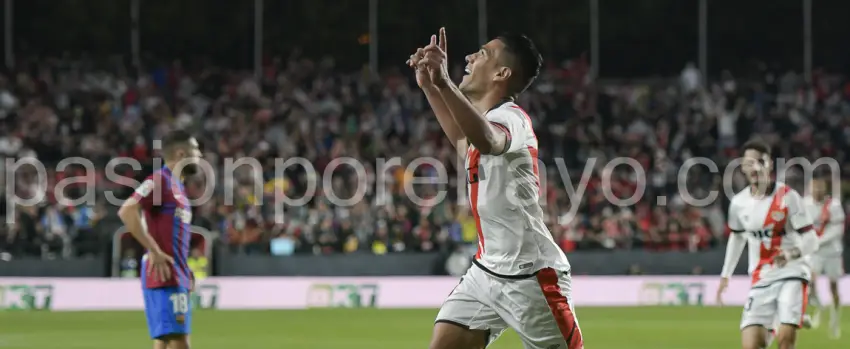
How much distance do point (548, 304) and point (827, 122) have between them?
2260cm

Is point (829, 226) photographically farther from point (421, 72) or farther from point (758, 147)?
point (421, 72)

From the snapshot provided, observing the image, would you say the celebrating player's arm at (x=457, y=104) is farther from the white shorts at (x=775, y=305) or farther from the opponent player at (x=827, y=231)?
the opponent player at (x=827, y=231)

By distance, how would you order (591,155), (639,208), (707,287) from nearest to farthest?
(707,287) → (639,208) → (591,155)

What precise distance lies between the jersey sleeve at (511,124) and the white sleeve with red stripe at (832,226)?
13219 mm

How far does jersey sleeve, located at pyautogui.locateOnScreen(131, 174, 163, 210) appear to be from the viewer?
336 inches

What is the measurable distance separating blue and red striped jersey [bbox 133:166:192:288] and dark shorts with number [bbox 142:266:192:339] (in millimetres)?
51

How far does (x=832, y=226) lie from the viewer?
58.9ft

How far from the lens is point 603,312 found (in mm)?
19375

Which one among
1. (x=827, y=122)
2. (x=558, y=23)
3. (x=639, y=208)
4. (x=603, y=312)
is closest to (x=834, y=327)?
(x=603, y=312)

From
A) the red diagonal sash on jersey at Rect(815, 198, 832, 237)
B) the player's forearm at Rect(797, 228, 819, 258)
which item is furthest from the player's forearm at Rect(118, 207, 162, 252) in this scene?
the red diagonal sash on jersey at Rect(815, 198, 832, 237)

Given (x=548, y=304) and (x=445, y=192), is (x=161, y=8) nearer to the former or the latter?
(x=445, y=192)

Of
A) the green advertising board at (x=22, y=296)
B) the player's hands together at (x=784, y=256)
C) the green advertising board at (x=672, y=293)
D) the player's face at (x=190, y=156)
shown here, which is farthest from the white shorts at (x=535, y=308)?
the green advertising board at (x=672, y=293)

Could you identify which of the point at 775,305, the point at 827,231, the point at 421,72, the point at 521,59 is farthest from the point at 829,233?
the point at 421,72

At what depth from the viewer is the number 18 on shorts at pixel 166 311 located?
848cm
